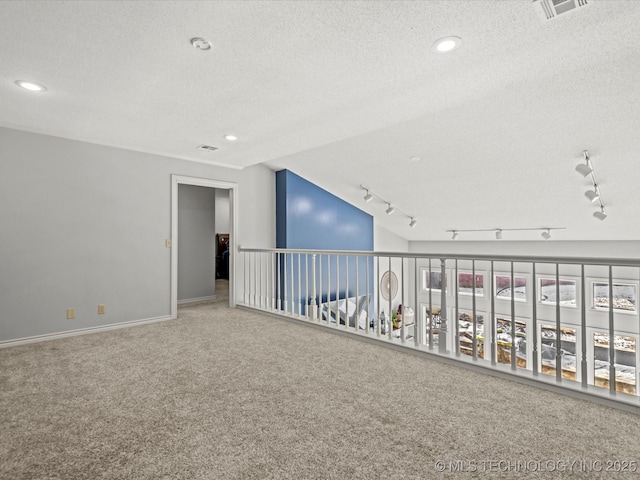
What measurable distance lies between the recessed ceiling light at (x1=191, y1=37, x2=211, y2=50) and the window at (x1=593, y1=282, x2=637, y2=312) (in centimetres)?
811

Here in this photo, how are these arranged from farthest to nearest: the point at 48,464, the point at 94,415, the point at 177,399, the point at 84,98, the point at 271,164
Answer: the point at 271,164, the point at 84,98, the point at 177,399, the point at 94,415, the point at 48,464

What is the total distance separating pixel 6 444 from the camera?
67.0 inches

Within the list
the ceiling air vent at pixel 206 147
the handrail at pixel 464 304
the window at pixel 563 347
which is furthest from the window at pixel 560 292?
the ceiling air vent at pixel 206 147

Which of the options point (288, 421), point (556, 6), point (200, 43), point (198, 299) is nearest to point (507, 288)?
point (198, 299)

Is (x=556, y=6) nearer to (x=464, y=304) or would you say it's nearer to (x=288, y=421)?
(x=288, y=421)

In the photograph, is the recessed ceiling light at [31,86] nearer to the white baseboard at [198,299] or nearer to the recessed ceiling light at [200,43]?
the recessed ceiling light at [200,43]

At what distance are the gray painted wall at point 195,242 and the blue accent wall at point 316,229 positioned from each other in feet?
4.83

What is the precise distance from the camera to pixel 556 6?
1.70 m

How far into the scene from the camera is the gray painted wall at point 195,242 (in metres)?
5.94

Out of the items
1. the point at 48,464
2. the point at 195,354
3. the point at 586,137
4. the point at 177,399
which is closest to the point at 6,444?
the point at 48,464

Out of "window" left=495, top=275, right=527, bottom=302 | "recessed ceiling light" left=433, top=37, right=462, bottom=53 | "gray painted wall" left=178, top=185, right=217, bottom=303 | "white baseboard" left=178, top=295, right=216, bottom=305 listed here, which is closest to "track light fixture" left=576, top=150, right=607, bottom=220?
"recessed ceiling light" left=433, top=37, right=462, bottom=53

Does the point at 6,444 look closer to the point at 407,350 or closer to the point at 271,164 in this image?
the point at 407,350

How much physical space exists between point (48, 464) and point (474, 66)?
329 centimetres

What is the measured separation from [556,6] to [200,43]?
194 centimetres
